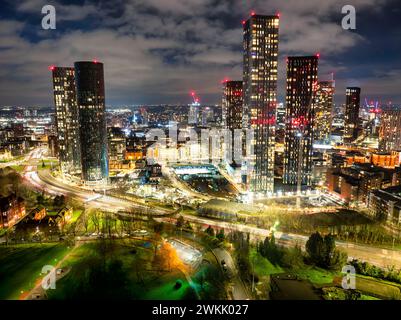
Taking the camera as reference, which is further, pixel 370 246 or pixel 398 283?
pixel 370 246

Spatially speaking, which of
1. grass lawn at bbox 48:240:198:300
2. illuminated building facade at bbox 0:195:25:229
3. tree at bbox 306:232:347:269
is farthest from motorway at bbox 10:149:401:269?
grass lawn at bbox 48:240:198:300

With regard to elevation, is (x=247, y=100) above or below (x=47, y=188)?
above

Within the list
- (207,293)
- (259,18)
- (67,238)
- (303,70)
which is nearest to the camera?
(207,293)

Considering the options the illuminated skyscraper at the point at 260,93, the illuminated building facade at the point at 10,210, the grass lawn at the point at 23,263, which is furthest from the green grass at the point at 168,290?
the illuminated skyscraper at the point at 260,93

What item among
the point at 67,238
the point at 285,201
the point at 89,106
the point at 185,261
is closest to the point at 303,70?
the point at 285,201

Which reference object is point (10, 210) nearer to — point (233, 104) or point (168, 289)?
point (168, 289)

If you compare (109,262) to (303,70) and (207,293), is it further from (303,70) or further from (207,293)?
(303,70)
